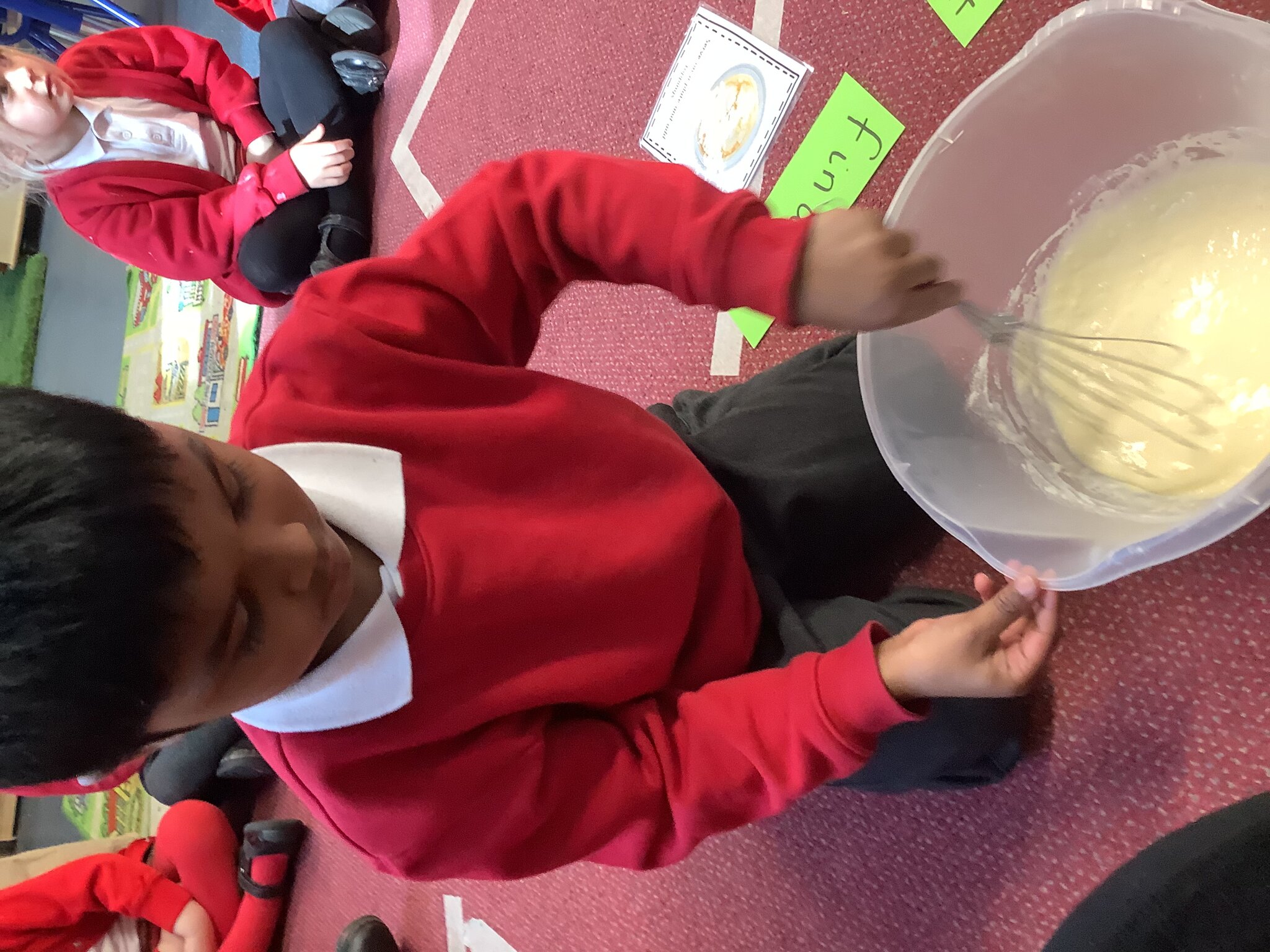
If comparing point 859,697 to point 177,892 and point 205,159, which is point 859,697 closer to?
point 177,892

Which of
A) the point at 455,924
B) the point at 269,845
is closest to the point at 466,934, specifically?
the point at 455,924

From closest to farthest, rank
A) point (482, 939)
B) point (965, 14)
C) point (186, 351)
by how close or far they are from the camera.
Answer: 1. point (965, 14)
2. point (482, 939)
3. point (186, 351)

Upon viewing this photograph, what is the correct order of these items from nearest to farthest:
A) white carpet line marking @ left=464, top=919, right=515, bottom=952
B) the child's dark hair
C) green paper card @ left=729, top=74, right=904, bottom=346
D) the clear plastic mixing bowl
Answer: the child's dark hair → the clear plastic mixing bowl → green paper card @ left=729, top=74, right=904, bottom=346 → white carpet line marking @ left=464, top=919, right=515, bottom=952

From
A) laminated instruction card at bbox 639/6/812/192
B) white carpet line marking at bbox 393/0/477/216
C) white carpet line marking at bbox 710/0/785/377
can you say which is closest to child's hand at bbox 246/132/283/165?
white carpet line marking at bbox 393/0/477/216

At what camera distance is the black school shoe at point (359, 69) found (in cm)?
129

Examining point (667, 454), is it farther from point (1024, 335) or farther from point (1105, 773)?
point (1105, 773)

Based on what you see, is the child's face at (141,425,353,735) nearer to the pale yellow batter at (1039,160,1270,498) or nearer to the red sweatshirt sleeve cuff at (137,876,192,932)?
the pale yellow batter at (1039,160,1270,498)

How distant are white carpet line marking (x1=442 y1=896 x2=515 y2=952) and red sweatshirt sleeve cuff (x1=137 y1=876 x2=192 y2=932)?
464 millimetres

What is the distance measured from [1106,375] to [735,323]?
1.22 ft

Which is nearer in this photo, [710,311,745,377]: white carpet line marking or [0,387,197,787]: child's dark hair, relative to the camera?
[0,387,197,787]: child's dark hair

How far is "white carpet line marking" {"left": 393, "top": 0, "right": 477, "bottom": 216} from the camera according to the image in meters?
1.23

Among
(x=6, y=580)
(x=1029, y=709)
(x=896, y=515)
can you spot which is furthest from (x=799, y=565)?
(x=6, y=580)

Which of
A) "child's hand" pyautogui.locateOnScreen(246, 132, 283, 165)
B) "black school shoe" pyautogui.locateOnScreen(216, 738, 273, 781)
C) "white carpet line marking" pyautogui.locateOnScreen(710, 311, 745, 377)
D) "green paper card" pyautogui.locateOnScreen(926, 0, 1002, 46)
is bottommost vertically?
"black school shoe" pyautogui.locateOnScreen(216, 738, 273, 781)

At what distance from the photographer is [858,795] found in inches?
27.8
